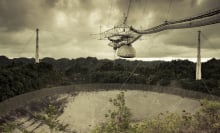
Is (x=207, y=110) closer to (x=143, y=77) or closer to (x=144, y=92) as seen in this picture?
(x=144, y=92)

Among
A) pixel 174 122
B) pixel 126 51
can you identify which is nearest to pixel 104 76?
pixel 126 51

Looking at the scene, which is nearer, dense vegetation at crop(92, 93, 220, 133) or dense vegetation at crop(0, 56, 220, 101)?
dense vegetation at crop(92, 93, 220, 133)

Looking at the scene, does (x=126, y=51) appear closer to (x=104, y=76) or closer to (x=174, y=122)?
(x=174, y=122)

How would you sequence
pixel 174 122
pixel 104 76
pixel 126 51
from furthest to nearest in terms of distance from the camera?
pixel 104 76 → pixel 126 51 → pixel 174 122

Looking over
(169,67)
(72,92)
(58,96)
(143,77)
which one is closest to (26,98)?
(58,96)

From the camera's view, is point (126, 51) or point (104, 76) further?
point (104, 76)

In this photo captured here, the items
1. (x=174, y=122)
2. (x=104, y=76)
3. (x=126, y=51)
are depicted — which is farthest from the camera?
(x=104, y=76)

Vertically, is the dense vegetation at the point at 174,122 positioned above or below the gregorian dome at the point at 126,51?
below
